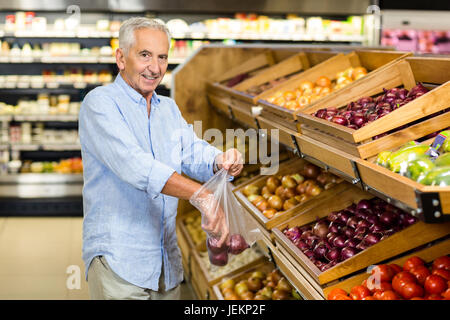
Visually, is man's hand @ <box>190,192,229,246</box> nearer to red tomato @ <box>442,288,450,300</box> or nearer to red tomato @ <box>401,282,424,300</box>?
red tomato @ <box>401,282,424,300</box>

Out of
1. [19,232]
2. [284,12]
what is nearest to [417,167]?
[19,232]

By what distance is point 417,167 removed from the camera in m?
1.55

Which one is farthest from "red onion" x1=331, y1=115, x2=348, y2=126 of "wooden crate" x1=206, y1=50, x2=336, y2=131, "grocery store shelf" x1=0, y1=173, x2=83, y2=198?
"grocery store shelf" x1=0, y1=173, x2=83, y2=198

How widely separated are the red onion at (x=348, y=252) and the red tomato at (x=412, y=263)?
0.90ft

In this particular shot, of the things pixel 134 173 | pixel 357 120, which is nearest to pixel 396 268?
pixel 357 120

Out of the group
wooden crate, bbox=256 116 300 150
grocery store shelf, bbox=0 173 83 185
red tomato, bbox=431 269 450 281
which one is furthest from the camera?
grocery store shelf, bbox=0 173 83 185

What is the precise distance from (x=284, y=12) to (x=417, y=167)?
5.29 meters

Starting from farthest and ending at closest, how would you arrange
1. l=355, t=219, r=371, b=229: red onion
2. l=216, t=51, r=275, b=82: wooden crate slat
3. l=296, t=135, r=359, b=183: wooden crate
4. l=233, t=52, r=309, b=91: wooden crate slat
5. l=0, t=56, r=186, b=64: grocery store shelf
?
l=0, t=56, r=186, b=64: grocery store shelf → l=216, t=51, r=275, b=82: wooden crate slat → l=233, t=52, r=309, b=91: wooden crate slat → l=355, t=219, r=371, b=229: red onion → l=296, t=135, r=359, b=183: wooden crate

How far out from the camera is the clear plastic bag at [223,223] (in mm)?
1939

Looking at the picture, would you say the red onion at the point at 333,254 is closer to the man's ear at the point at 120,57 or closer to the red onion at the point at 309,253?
the red onion at the point at 309,253

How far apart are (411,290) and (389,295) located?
8 centimetres

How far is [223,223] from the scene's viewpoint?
197cm

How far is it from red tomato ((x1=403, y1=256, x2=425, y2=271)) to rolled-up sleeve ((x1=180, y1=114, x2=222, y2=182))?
821mm

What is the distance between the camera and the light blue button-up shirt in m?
1.83
